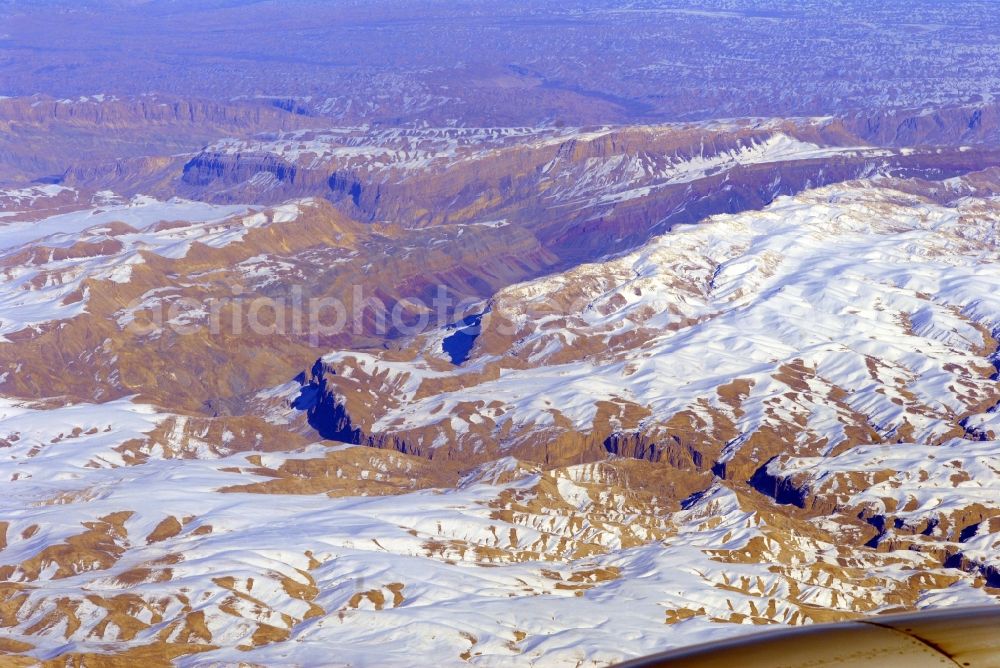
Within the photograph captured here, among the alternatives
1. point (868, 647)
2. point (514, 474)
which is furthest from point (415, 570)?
point (868, 647)

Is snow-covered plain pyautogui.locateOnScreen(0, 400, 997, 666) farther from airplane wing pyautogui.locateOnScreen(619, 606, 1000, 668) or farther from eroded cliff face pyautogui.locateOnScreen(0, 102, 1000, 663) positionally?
airplane wing pyautogui.locateOnScreen(619, 606, 1000, 668)

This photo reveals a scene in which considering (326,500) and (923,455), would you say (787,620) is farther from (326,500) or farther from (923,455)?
(326,500)

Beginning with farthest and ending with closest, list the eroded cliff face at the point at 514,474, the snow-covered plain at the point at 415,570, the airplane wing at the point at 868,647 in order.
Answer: the eroded cliff face at the point at 514,474
the snow-covered plain at the point at 415,570
the airplane wing at the point at 868,647

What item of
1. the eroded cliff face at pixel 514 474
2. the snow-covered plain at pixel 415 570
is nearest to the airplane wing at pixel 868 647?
the eroded cliff face at pixel 514 474

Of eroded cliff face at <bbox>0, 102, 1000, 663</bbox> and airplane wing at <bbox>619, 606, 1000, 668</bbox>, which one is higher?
airplane wing at <bbox>619, 606, 1000, 668</bbox>

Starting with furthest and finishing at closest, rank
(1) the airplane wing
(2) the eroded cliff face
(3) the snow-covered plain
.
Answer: (2) the eroded cliff face
(3) the snow-covered plain
(1) the airplane wing

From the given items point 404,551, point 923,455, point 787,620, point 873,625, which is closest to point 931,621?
point 873,625

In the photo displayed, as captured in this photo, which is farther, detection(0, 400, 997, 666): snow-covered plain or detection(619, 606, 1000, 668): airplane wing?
detection(0, 400, 997, 666): snow-covered plain

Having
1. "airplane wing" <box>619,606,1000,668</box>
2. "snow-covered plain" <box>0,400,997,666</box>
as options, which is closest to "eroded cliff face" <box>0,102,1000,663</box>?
"snow-covered plain" <box>0,400,997,666</box>

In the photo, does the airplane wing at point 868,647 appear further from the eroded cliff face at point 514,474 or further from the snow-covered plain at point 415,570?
the snow-covered plain at point 415,570

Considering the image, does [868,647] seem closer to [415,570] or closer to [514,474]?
[415,570]

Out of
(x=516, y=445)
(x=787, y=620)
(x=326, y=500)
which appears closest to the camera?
(x=787, y=620)
